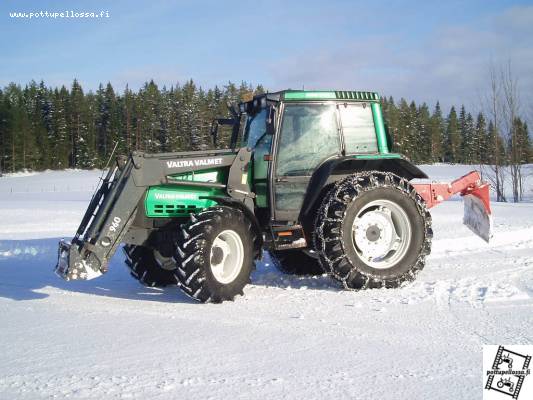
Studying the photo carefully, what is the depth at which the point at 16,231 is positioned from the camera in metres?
12.5

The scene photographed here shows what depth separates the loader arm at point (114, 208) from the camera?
17.1ft

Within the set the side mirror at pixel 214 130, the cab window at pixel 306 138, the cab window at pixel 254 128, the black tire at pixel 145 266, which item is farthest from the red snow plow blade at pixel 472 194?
the black tire at pixel 145 266

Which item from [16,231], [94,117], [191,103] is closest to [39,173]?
[94,117]

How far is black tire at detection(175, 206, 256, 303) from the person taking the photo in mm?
5160

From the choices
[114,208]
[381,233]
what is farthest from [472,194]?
[114,208]

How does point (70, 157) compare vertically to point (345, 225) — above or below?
above

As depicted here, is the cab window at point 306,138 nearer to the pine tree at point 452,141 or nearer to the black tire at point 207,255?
the black tire at point 207,255

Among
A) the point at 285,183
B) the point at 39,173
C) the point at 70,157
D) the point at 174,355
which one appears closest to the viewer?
the point at 174,355

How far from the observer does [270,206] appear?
20.4 ft

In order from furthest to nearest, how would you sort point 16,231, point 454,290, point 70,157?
point 70,157
point 16,231
point 454,290

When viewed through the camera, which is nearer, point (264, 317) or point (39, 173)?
point (264, 317)

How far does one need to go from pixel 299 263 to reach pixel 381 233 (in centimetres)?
140

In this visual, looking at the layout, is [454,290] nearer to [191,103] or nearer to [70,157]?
[191,103]

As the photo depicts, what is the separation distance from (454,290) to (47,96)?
216ft
